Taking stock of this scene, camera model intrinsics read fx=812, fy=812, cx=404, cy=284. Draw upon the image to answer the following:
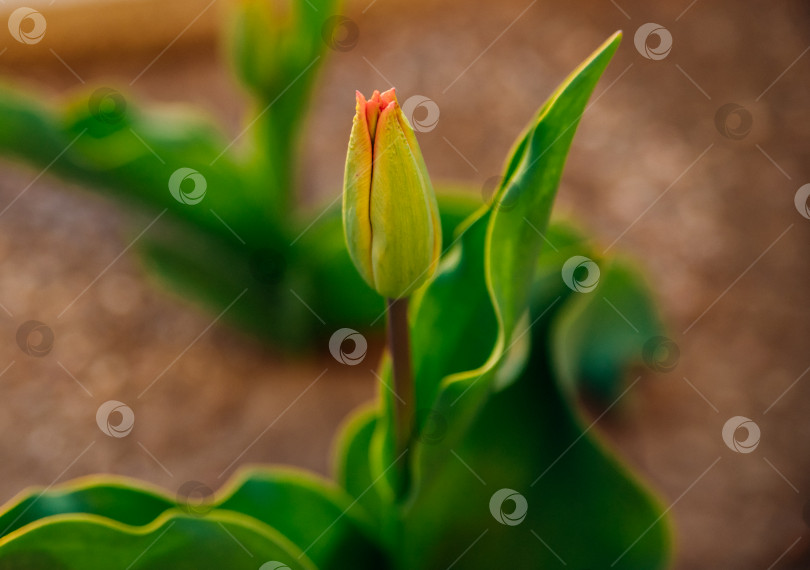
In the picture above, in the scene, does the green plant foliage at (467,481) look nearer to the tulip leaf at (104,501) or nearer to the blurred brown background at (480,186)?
the tulip leaf at (104,501)

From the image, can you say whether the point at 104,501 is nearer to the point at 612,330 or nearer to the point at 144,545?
the point at 144,545

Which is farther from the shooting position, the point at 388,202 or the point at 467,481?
the point at 467,481

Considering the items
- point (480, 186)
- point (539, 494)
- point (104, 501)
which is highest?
point (480, 186)

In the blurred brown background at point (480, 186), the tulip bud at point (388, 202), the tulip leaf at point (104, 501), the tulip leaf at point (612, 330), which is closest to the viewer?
the tulip bud at point (388, 202)

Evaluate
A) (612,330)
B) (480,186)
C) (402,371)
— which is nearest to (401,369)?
(402,371)

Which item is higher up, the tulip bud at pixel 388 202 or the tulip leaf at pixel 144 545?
the tulip bud at pixel 388 202

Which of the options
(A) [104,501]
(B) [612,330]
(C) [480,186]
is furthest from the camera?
(C) [480,186]

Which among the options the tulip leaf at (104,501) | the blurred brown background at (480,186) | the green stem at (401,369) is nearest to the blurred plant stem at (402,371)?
the green stem at (401,369)
